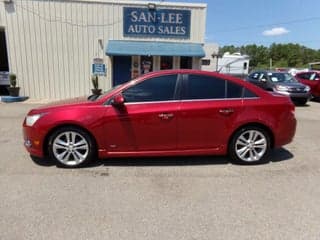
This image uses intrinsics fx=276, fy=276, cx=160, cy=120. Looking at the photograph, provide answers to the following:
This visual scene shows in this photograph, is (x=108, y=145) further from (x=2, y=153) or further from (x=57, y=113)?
(x=2, y=153)

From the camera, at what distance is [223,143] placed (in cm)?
465

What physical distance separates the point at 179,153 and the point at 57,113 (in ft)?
6.76

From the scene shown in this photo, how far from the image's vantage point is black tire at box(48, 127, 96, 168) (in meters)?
4.39

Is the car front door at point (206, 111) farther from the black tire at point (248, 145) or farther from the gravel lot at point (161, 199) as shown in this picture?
the gravel lot at point (161, 199)

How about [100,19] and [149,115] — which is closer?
[149,115]

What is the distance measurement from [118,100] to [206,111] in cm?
142

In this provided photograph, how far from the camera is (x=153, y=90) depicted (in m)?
4.48

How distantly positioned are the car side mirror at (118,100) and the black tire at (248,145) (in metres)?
1.96

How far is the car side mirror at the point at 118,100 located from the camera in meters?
4.23

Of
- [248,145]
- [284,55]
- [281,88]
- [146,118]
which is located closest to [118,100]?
[146,118]

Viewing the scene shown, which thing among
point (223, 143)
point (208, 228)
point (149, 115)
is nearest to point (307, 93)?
point (223, 143)

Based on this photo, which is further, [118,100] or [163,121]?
[163,121]

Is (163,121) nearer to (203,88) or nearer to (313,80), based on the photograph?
(203,88)

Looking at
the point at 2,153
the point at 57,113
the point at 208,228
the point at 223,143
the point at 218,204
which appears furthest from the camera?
the point at 2,153
